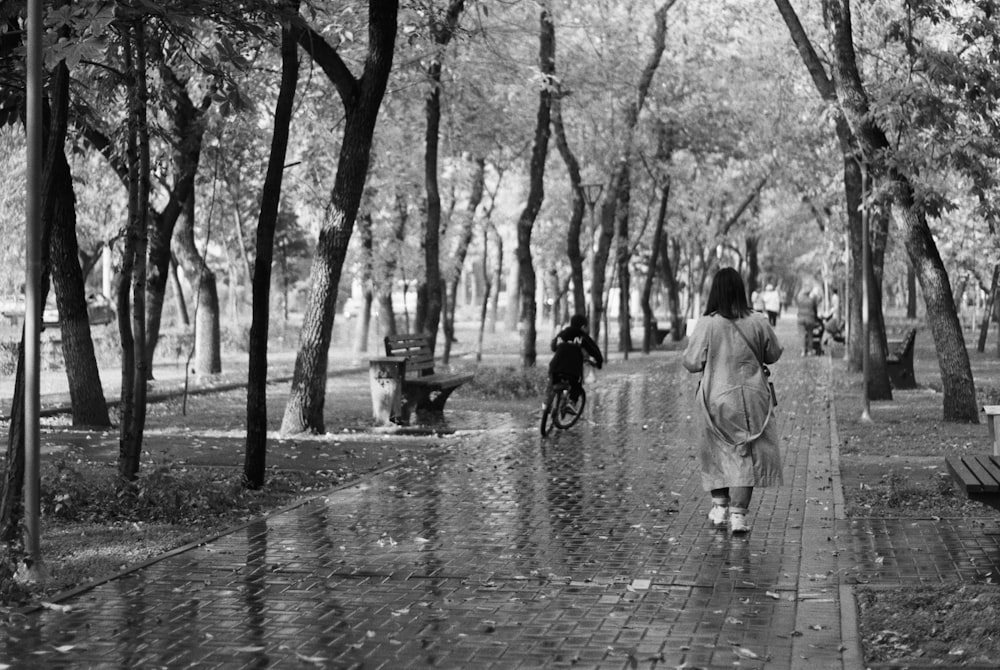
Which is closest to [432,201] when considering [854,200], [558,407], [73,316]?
[854,200]

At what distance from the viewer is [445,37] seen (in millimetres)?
20531

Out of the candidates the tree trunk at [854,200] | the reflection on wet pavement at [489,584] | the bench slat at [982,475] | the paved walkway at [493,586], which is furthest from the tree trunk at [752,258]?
the bench slat at [982,475]

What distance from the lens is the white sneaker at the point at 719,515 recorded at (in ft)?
31.1

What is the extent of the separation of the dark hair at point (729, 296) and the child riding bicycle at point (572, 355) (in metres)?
6.57

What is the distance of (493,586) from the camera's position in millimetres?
7539

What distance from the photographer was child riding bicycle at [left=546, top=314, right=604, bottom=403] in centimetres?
1606

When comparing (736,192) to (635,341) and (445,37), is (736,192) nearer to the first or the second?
(635,341)

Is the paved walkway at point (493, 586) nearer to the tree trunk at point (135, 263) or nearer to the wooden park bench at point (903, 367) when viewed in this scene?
the tree trunk at point (135, 263)

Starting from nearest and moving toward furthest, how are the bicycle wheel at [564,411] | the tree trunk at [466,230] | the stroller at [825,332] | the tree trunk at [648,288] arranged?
the bicycle wheel at [564,411] < the tree trunk at [466,230] < the stroller at [825,332] < the tree trunk at [648,288]

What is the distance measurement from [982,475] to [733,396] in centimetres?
215

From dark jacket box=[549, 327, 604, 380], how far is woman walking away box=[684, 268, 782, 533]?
653 cm

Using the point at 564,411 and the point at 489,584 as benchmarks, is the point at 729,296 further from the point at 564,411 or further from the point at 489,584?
the point at 564,411

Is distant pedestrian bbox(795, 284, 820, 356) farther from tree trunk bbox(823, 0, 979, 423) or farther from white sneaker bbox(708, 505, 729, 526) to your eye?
white sneaker bbox(708, 505, 729, 526)

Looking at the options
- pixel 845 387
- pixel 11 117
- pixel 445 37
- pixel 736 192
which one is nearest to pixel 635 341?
pixel 736 192
